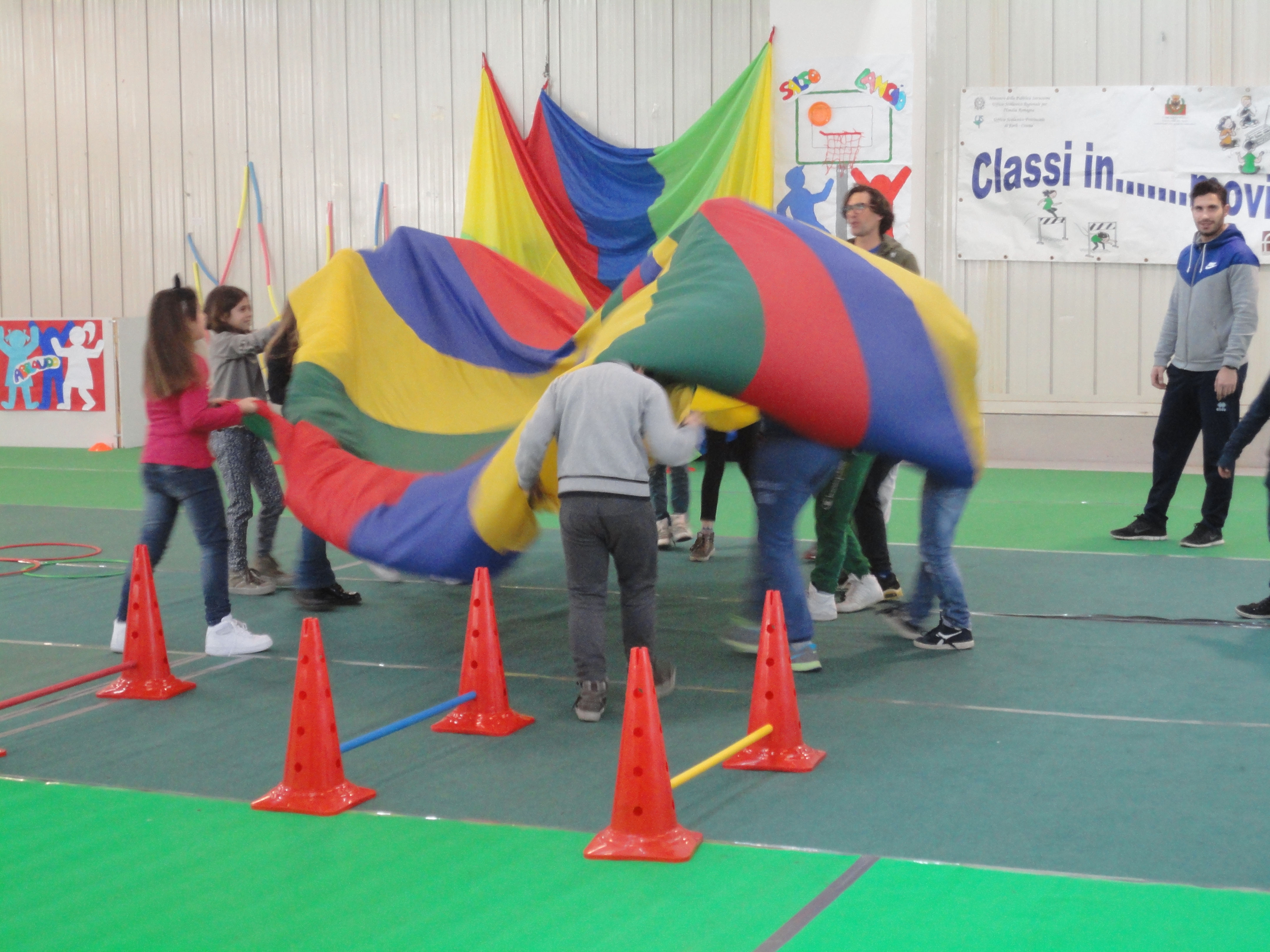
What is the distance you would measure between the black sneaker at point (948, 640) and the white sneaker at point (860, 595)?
706mm

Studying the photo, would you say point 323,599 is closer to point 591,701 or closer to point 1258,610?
point 591,701

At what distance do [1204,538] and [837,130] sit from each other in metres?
5.54

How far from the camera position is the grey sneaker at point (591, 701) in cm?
402

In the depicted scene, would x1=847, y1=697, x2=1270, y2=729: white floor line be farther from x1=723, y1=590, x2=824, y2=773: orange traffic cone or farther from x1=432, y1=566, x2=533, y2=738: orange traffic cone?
x1=432, y1=566, x2=533, y2=738: orange traffic cone

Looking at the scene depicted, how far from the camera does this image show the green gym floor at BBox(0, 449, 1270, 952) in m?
2.62

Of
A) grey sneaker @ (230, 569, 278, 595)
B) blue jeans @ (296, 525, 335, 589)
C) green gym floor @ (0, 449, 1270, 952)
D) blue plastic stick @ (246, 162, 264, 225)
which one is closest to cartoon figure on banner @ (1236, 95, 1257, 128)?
green gym floor @ (0, 449, 1270, 952)

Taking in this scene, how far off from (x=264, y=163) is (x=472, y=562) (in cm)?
1014

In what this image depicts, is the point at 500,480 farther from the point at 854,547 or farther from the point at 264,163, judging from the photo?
the point at 264,163

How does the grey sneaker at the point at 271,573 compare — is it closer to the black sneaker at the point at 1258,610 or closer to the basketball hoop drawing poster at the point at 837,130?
the black sneaker at the point at 1258,610

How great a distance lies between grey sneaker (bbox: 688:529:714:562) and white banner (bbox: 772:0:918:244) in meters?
5.11

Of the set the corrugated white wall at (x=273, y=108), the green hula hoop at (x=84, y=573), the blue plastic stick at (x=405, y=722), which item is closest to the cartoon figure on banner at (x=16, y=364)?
the corrugated white wall at (x=273, y=108)

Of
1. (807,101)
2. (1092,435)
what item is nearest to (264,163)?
(807,101)

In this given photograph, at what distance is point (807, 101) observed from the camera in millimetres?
11133

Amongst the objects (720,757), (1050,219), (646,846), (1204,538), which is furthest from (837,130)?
(646,846)
